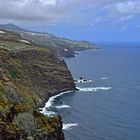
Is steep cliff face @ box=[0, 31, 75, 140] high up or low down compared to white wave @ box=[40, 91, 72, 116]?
up

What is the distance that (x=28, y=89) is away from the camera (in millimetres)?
130500

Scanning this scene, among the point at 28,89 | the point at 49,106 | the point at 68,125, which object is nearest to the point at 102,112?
the point at 49,106

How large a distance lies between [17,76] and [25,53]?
80.4 feet

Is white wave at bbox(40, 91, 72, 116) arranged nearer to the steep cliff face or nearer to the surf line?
the surf line

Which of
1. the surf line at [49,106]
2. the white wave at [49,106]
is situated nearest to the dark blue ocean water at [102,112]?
the white wave at [49,106]

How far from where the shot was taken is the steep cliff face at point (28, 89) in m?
60.8

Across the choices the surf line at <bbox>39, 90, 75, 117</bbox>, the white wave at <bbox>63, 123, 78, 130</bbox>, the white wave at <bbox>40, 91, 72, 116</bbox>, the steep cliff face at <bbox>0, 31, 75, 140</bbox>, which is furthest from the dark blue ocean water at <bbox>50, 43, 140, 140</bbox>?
the steep cliff face at <bbox>0, 31, 75, 140</bbox>

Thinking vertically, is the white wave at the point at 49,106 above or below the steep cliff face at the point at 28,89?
below

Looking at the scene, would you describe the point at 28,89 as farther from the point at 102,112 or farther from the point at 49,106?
the point at 102,112

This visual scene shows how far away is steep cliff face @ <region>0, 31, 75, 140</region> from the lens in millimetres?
60844

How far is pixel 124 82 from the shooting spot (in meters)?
188

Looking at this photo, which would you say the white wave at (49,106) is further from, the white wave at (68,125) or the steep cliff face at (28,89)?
the white wave at (68,125)

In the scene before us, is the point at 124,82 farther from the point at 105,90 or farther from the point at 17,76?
the point at 17,76

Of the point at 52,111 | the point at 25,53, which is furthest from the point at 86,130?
the point at 25,53
